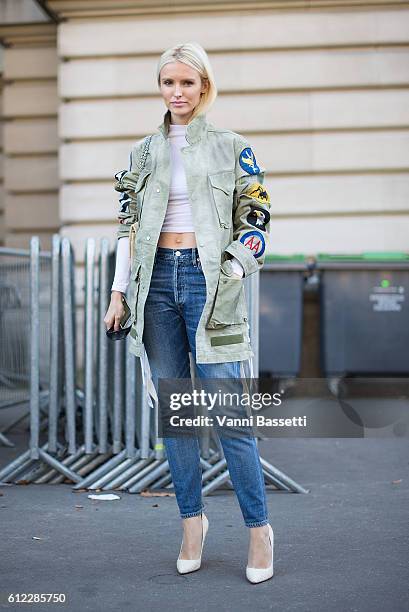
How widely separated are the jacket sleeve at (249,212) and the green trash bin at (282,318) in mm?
5560

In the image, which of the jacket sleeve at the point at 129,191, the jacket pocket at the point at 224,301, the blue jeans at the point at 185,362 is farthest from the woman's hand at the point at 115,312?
the jacket pocket at the point at 224,301

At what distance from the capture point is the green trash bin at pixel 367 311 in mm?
9641

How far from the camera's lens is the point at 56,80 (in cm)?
1217

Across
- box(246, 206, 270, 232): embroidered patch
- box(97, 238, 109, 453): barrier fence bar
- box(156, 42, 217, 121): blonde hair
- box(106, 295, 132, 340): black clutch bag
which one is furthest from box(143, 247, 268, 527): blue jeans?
box(97, 238, 109, 453): barrier fence bar

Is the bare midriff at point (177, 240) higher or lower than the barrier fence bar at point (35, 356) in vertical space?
higher

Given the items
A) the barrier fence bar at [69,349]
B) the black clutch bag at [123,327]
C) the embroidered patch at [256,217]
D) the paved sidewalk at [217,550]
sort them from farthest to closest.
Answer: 1. the barrier fence bar at [69,349]
2. the black clutch bag at [123,327]
3. the embroidered patch at [256,217]
4. the paved sidewalk at [217,550]

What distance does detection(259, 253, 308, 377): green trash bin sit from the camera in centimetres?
963

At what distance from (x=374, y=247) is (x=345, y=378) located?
1.93 meters

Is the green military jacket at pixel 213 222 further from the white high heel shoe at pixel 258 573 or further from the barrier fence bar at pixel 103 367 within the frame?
the barrier fence bar at pixel 103 367

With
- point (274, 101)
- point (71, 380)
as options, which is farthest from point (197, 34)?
point (71, 380)

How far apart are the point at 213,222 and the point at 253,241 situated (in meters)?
0.19

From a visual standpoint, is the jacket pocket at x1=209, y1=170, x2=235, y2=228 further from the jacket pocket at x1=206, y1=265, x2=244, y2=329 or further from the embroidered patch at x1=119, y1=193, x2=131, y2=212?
the embroidered patch at x1=119, y1=193, x2=131, y2=212

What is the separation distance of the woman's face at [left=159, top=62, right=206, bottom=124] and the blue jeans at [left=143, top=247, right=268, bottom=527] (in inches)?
22.8

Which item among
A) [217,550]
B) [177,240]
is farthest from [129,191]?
[217,550]
